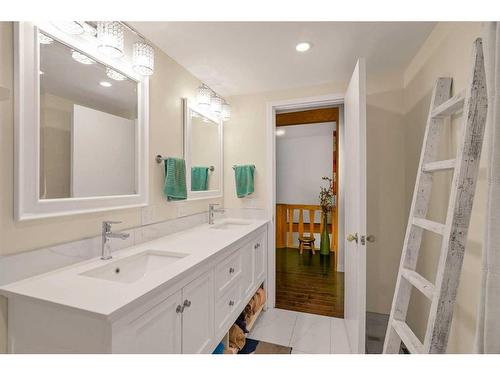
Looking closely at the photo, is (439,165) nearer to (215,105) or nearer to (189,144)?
(189,144)

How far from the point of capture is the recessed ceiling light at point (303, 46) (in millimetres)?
1674

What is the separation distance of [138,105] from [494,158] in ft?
5.62

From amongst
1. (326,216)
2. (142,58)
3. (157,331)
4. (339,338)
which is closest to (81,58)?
(142,58)

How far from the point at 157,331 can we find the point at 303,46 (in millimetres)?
1911

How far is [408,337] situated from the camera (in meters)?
1.05

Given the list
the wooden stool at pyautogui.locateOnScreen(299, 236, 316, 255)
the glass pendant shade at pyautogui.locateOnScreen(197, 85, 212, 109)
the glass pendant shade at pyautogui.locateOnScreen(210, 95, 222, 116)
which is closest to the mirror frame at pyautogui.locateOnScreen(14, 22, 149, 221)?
the glass pendant shade at pyautogui.locateOnScreen(197, 85, 212, 109)

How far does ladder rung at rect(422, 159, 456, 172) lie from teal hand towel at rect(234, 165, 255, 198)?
1.54 m

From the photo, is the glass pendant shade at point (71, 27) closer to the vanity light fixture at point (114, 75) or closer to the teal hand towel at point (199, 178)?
the vanity light fixture at point (114, 75)

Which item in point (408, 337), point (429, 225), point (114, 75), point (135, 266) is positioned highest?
point (114, 75)

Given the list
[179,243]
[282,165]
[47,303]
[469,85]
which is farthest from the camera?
[282,165]

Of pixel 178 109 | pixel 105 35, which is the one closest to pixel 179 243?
pixel 178 109

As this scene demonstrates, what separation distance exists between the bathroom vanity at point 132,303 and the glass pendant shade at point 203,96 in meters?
1.27

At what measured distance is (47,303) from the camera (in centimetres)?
79
